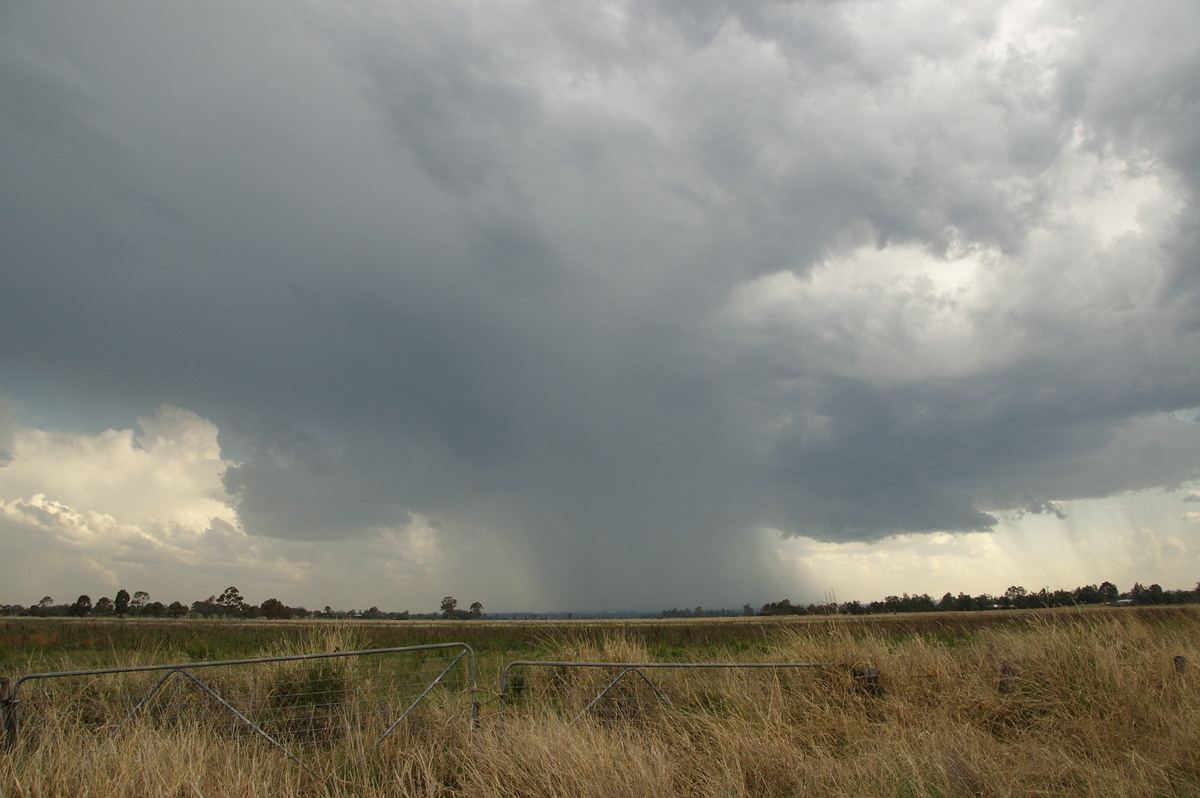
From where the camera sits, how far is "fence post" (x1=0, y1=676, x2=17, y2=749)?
272 inches

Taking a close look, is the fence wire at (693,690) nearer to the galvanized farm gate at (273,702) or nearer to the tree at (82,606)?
the galvanized farm gate at (273,702)

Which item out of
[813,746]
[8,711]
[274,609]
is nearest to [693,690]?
[813,746]

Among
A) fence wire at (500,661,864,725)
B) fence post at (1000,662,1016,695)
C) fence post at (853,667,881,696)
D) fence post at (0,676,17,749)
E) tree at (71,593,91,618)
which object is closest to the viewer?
fence post at (0,676,17,749)

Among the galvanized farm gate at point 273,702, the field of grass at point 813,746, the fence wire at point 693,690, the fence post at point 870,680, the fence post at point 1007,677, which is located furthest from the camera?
the fence post at point 870,680

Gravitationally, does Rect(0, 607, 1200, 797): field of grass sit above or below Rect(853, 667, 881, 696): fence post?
below

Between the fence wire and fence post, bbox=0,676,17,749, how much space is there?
17.9 ft

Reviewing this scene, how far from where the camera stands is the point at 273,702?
10453 millimetres

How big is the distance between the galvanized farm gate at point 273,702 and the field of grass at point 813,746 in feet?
1.39

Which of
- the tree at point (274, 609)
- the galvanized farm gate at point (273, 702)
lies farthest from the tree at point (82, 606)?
the galvanized farm gate at point (273, 702)

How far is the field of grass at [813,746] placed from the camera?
559 centimetres

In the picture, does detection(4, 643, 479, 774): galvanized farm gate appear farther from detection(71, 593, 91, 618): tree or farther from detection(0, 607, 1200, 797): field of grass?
detection(71, 593, 91, 618): tree

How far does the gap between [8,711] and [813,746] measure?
8816 millimetres

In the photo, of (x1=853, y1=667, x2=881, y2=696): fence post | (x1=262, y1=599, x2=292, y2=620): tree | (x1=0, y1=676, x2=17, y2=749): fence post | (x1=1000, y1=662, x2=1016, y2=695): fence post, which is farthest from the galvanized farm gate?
(x1=262, y1=599, x2=292, y2=620): tree

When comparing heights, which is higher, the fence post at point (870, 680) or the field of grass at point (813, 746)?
the fence post at point (870, 680)
